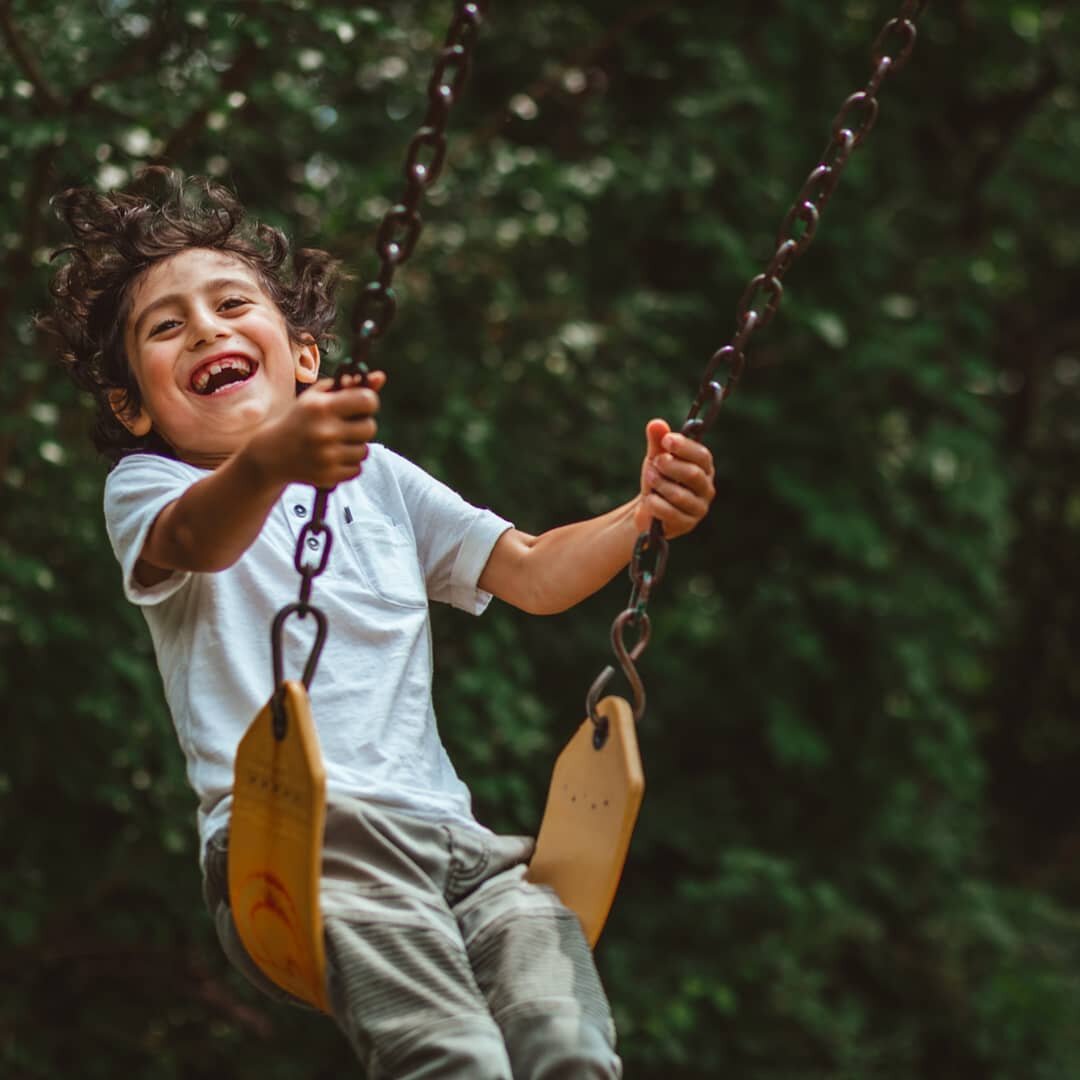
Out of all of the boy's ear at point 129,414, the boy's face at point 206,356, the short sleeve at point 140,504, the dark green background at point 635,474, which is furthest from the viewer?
the dark green background at point 635,474

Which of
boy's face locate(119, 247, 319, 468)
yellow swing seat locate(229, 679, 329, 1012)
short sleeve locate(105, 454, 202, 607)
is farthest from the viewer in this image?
boy's face locate(119, 247, 319, 468)

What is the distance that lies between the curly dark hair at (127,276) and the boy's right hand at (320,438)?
1.50 ft

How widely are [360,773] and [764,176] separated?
3221 millimetres

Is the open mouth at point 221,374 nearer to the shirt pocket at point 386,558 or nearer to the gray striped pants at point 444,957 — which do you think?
the shirt pocket at point 386,558

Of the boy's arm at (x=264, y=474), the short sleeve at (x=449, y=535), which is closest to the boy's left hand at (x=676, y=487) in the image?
the short sleeve at (x=449, y=535)

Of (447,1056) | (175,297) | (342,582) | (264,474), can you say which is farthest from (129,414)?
(447,1056)

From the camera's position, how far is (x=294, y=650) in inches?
69.9

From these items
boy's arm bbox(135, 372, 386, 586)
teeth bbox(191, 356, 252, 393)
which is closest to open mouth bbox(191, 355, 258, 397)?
teeth bbox(191, 356, 252, 393)

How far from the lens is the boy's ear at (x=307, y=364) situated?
2014mm

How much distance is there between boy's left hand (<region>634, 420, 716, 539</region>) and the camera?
6.18 ft

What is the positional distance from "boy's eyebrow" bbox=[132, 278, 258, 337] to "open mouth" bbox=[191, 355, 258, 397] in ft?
0.34

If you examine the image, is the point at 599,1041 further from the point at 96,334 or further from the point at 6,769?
the point at 6,769

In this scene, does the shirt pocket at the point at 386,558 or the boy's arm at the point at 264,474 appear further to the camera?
the shirt pocket at the point at 386,558

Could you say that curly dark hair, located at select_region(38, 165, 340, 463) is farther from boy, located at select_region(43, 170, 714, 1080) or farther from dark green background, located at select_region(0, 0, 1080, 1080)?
dark green background, located at select_region(0, 0, 1080, 1080)
